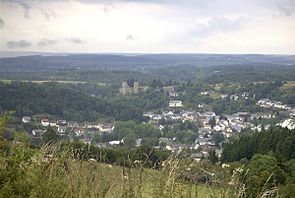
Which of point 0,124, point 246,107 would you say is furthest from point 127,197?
point 246,107

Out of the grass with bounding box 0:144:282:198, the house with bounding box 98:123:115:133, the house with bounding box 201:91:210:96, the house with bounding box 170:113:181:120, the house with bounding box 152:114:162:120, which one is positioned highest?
the grass with bounding box 0:144:282:198

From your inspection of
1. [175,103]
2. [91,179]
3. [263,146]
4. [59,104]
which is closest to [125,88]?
[175,103]

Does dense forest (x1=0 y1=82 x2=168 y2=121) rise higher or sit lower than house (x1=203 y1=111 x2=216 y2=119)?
higher

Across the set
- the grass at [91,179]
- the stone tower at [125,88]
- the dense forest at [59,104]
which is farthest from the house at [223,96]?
the grass at [91,179]

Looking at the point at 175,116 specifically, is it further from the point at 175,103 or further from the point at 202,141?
the point at 202,141

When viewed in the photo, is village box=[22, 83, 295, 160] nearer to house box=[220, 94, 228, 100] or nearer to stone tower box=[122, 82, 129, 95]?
house box=[220, 94, 228, 100]

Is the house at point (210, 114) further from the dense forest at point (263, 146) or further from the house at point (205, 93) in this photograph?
the dense forest at point (263, 146)

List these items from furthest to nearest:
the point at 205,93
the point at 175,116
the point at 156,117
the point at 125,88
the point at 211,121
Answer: the point at 125,88, the point at 205,93, the point at 175,116, the point at 156,117, the point at 211,121

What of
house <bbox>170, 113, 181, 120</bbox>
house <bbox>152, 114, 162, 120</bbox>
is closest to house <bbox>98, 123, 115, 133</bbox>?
house <bbox>152, 114, 162, 120</bbox>

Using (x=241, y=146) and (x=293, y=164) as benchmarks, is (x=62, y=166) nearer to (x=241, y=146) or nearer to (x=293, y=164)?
(x=293, y=164)

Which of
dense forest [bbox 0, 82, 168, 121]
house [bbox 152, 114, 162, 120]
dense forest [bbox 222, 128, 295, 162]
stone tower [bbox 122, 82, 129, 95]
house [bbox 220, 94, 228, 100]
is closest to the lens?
dense forest [bbox 222, 128, 295, 162]

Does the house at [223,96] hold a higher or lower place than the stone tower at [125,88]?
lower
